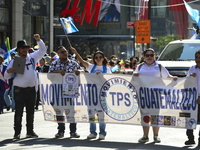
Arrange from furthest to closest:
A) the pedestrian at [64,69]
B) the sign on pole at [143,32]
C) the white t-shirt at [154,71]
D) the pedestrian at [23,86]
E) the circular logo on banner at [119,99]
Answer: the sign on pole at [143,32], the pedestrian at [64,69], the pedestrian at [23,86], the circular logo on banner at [119,99], the white t-shirt at [154,71]

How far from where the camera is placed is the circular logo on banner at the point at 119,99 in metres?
10.8

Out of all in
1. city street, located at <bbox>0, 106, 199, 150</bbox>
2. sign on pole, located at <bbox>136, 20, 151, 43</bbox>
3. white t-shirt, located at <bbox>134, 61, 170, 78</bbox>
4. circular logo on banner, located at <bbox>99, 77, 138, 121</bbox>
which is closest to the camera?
city street, located at <bbox>0, 106, 199, 150</bbox>

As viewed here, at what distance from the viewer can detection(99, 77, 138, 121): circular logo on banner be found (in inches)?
424

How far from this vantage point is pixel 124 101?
10.9 meters

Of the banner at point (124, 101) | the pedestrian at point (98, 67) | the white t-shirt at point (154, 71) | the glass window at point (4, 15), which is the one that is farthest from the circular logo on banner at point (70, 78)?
the glass window at point (4, 15)

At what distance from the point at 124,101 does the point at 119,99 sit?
11 centimetres

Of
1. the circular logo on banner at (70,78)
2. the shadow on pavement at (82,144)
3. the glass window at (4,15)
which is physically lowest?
the shadow on pavement at (82,144)

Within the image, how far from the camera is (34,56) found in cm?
1127

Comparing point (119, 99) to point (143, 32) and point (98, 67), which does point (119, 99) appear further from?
point (143, 32)

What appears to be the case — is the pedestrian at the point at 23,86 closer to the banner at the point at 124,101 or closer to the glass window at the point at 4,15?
the banner at the point at 124,101

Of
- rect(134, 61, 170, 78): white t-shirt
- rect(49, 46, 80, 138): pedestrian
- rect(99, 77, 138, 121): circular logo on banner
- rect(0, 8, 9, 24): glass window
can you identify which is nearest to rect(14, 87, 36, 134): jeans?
rect(49, 46, 80, 138): pedestrian

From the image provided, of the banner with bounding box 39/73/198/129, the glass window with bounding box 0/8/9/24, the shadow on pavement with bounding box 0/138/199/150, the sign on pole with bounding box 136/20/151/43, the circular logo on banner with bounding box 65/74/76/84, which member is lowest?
the shadow on pavement with bounding box 0/138/199/150

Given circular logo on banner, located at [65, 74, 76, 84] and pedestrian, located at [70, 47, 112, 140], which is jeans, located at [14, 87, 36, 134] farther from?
pedestrian, located at [70, 47, 112, 140]

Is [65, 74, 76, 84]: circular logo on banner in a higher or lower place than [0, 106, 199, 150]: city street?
higher
